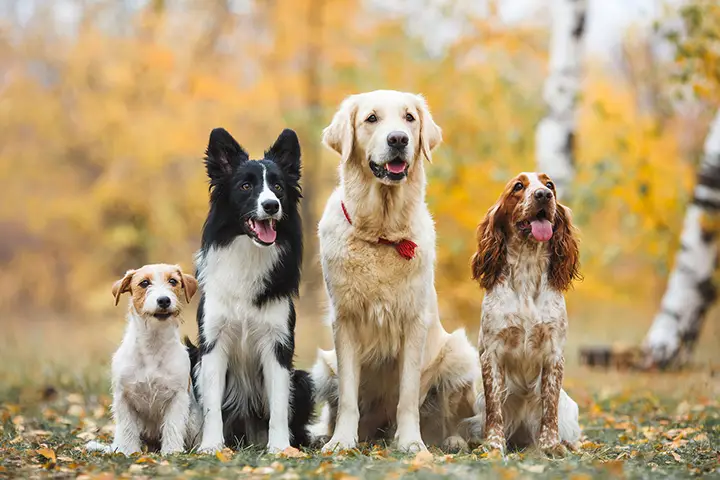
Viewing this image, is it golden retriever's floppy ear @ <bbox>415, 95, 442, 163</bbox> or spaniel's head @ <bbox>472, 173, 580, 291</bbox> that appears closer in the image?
spaniel's head @ <bbox>472, 173, 580, 291</bbox>

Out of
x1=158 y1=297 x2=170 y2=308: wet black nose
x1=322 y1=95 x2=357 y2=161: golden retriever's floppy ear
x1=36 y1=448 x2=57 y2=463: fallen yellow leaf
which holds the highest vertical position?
x1=322 y1=95 x2=357 y2=161: golden retriever's floppy ear

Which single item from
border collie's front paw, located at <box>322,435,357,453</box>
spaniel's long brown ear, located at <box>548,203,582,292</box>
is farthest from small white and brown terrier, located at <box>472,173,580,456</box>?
border collie's front paw, located at <box>322,435,357,453</box>

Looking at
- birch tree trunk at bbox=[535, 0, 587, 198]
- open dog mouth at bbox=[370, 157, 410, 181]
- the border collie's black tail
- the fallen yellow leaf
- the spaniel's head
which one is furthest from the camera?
birch tree trunk at bbox=[535, 0, 587, 198]

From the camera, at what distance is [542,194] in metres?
4.70

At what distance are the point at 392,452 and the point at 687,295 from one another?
675 cm

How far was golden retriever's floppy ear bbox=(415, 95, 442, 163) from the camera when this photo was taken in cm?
504

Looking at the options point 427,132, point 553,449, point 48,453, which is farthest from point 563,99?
point 48,453

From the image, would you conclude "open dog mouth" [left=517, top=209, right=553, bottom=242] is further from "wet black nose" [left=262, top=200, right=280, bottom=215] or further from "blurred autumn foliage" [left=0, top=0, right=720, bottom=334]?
"blurred autumn foliage" [left=0, top=0, right=720, bottom=334]

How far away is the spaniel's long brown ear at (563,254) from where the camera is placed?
15.9ft

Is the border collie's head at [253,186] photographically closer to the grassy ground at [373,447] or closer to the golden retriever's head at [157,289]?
the golden retriever's head at [157,289]

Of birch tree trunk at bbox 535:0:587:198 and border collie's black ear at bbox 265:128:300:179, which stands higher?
birch tree trunk at bbox 535:0:587:198

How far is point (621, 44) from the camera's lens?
1400 centimetres

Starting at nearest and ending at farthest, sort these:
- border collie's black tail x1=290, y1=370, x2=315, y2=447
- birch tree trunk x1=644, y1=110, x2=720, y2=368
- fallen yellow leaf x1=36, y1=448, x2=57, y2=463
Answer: fallen yellow leaf x1=36, y1=448, x2=57, y2=463
border collie's black tail x1=290, y1=370, x2=315, y2=447
birch tree trunk x1=644, y1=110, x2=720, y2=368

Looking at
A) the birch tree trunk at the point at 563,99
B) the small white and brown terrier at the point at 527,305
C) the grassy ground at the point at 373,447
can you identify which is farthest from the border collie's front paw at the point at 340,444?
the birch tree trunk at the point at 563,99
